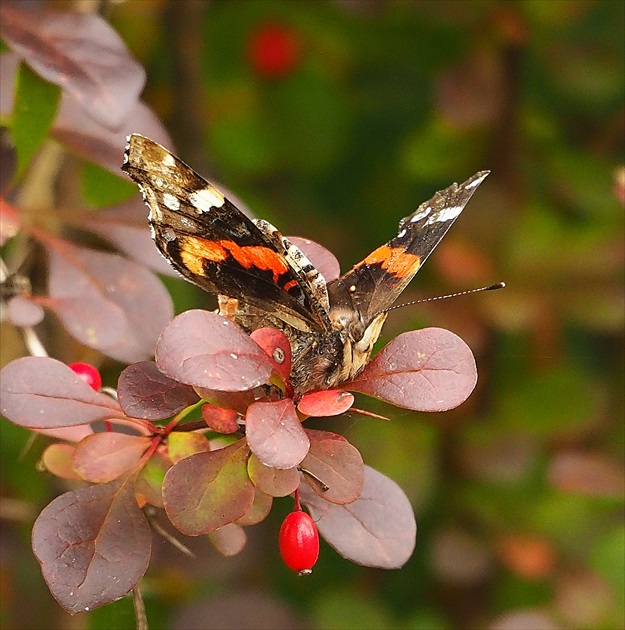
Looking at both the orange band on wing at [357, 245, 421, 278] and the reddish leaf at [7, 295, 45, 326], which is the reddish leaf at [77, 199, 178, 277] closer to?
the reddish leaf at [7, 295, 45, 326]

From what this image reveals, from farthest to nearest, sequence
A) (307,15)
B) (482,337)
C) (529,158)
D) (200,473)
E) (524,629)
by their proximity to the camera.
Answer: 1. (307,15)
2. (529,158)
3. (482,337)
4. (524,629)
5. (200,473)

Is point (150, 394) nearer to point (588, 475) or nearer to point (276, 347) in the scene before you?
point (276, 347)

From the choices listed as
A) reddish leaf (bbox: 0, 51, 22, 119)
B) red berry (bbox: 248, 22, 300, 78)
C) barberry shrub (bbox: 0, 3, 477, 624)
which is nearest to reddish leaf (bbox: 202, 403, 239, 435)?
barberry shrub (bbox: 0, 3, 477, 624)

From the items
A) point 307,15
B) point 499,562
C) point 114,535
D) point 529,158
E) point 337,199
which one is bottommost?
point 499,562

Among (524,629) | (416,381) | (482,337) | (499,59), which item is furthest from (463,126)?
(416,381)

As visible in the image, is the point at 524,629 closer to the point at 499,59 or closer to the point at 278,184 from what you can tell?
the point at 499,59

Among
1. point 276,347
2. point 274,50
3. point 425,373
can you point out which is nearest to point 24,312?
point 276,347

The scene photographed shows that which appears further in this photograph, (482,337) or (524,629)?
(482,337)
